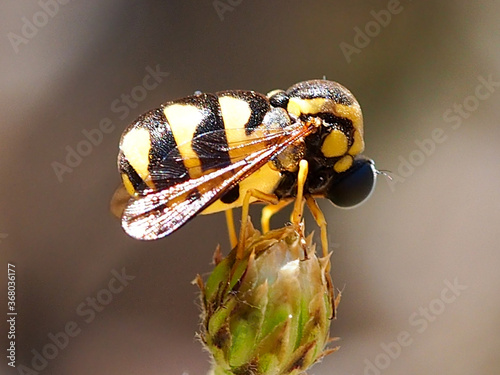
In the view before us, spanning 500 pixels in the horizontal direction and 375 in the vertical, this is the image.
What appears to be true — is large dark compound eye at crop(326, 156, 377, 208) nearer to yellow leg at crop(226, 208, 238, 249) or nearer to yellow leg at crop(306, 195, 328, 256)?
yellow leg at crop(306, 195, 328, 256)

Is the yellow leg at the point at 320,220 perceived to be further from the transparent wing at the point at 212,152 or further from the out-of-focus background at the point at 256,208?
the out-of-focus background at the point at 256,208

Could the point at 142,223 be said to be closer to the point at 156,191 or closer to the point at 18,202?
the point at 156,191

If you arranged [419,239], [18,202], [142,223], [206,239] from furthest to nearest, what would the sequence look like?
1. [419,239]
2. [206,239]
3. [18,202]
4. [142,223]

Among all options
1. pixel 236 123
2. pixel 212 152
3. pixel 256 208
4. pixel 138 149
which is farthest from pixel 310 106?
pixel 256 208

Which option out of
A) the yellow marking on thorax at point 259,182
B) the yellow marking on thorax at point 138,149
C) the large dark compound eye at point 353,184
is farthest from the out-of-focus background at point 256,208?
the yellow marking on thorax at point 138,149

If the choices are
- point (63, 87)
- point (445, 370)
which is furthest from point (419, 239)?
point (63, 87)

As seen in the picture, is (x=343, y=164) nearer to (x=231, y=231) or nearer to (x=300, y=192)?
(x=300, y=192)

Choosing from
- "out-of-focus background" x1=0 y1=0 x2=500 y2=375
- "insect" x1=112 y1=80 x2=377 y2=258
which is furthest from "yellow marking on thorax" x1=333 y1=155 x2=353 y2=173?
"out-of-focus background" x1=0 y1=0 x2=500 y2=375
